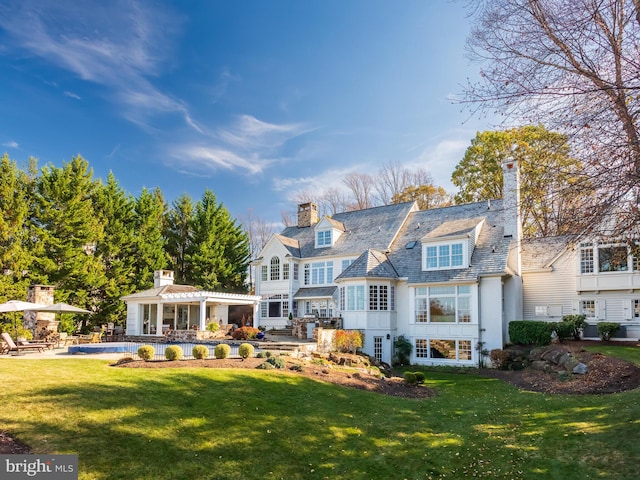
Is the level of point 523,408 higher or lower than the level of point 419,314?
Answer: lower

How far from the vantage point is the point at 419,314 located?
23.3 m

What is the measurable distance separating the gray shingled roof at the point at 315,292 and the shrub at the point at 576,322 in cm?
1322

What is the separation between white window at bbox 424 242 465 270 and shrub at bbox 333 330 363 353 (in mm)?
5490

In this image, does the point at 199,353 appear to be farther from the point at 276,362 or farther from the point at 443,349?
the point at 443,349

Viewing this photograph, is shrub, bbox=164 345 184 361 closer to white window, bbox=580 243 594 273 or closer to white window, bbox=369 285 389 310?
white window, bbox=369 285 389 310

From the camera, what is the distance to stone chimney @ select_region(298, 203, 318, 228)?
1358 inches

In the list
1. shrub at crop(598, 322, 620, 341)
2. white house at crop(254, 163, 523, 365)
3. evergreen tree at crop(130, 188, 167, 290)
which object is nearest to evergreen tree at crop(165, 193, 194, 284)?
evergreen tree at crop(130, 188, 167, 290)

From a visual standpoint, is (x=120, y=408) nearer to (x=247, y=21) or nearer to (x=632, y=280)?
(x=247, y=21)

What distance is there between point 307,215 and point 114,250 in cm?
1475

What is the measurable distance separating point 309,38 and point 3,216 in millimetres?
22934

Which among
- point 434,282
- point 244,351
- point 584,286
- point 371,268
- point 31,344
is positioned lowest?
point 31,344

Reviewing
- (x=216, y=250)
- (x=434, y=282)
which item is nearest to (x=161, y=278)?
(x=216, y=250)

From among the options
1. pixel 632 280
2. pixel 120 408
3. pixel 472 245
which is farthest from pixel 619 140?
pixel 632 280

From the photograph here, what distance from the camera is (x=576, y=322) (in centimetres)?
2109
